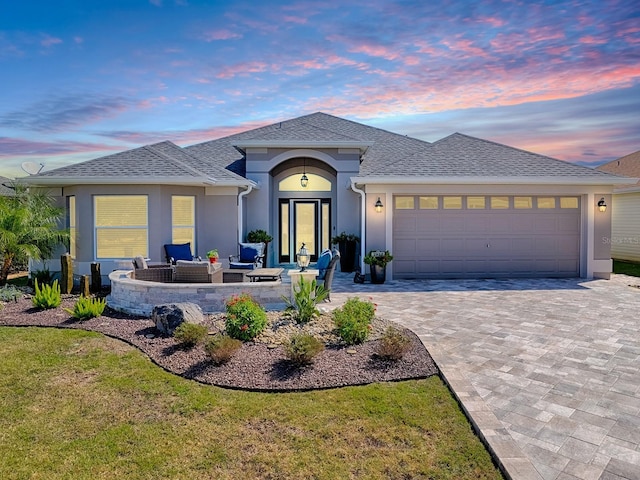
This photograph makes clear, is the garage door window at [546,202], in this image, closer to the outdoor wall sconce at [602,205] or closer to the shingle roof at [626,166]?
the outdoor wall sconce at [602,205]

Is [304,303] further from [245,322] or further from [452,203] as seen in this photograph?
[452,203]

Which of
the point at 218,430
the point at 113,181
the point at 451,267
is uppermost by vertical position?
the point at 113,181

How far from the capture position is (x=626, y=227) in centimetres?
1912

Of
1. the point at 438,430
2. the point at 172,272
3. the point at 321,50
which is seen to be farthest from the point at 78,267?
the point at 438,430

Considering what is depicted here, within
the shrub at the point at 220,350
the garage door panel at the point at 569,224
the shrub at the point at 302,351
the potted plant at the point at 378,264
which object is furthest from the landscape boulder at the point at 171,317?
the garage door panel at the point at 569,224

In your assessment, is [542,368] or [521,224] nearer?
[542,368]

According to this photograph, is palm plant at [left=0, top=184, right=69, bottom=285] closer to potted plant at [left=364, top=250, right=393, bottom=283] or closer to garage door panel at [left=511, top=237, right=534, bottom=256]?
potted plant at [left=364, top=250, right=393, bottom=283]

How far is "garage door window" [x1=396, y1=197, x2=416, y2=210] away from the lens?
13.1 meters

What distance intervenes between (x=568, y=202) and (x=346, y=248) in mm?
7168

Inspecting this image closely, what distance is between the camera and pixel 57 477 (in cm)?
344

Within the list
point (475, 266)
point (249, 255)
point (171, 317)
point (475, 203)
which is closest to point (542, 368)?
point (171, 317)

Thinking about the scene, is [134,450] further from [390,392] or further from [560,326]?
[560,326]

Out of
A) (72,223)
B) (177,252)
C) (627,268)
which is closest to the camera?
(177,252)

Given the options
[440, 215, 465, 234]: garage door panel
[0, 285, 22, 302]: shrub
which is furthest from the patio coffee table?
[440, 215, 465, 234]: garage door panel
